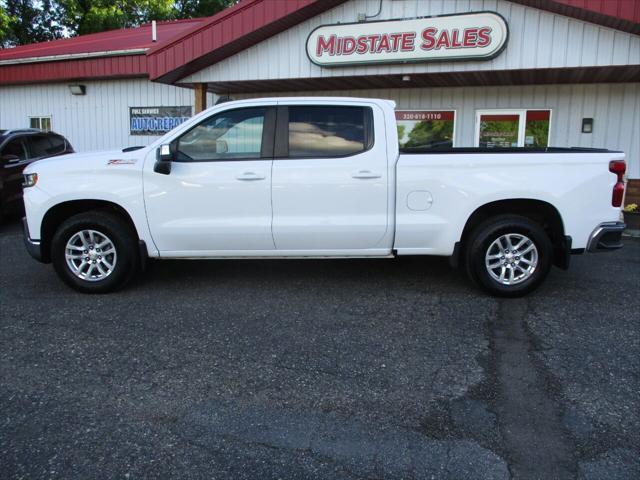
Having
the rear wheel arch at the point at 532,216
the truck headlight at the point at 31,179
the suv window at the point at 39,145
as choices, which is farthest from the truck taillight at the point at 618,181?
the suv window at the point at 39,145

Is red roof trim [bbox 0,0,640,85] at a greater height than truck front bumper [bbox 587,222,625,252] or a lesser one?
greater

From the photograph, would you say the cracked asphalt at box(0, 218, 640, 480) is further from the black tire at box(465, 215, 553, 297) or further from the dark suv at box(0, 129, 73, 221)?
the dark suv at box(0, 129, 73, 221)

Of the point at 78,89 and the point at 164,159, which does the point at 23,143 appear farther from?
the point at 164,159

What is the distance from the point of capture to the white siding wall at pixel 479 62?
326 inches

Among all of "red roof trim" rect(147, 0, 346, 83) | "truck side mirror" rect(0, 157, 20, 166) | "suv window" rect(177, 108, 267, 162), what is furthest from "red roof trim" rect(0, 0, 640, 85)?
"suv window" rect(177, 108, 267, 162)

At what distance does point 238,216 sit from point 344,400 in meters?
2.43

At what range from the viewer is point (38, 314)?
4898mm

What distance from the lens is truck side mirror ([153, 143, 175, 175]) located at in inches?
197

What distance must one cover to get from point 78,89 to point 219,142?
10.2m

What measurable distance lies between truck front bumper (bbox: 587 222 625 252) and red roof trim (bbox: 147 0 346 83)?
621 centimetres

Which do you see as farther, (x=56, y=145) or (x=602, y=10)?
(x=56, y=145)

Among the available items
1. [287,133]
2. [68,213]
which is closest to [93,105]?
[68,213]

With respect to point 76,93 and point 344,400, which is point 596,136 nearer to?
point 344,400

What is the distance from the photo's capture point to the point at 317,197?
5176 millimetres
